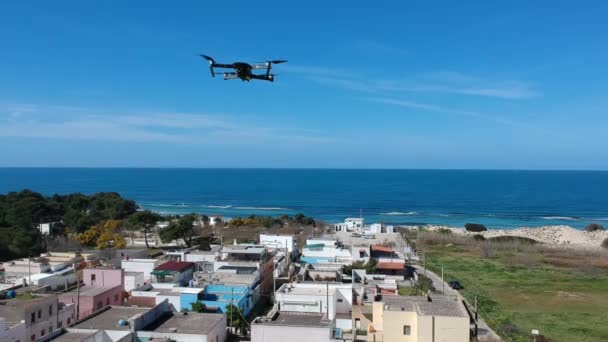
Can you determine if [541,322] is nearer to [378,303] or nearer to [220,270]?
[378,303]

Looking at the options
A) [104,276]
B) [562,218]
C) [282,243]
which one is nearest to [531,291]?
[282,243]

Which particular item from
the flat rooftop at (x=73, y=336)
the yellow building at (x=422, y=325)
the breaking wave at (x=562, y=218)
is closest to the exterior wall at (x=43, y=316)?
the flat rooftop at (x=73, y=336)

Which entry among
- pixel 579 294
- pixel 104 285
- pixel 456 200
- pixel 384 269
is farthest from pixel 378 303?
pixel 456 200

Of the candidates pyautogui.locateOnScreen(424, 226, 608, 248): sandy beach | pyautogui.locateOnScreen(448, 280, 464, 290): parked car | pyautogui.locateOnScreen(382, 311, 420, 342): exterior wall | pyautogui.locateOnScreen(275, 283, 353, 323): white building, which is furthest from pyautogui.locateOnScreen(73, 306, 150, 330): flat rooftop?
pyautogui.locateOnScreen(424, 226, 608, 248): sandy beach

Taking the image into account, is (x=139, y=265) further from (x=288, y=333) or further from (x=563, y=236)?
(x=563, y=236)

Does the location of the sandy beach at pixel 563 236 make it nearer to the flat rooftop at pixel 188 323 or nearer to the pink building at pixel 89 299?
the pink building at pixel 89 299

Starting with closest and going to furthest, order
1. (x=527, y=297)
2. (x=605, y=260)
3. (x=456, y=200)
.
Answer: (x=527, y=297), (x=605, y=260), (x=456, y=200)

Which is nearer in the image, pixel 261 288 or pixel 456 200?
pixel 261 288
